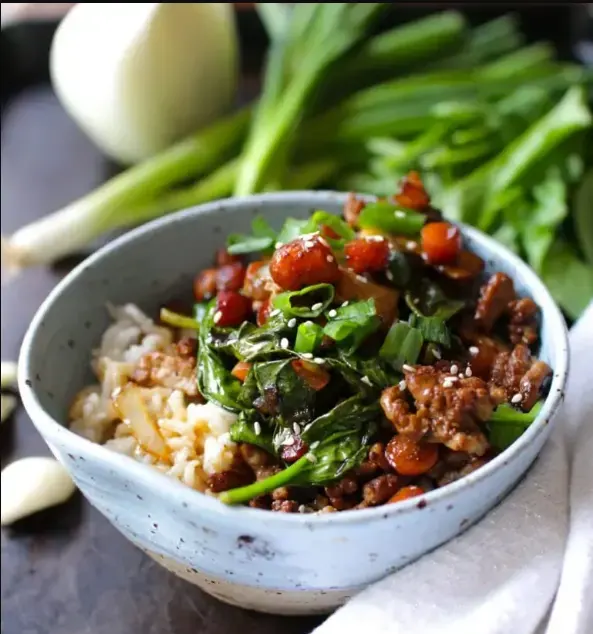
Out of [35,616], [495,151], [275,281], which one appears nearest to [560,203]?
[495,151]

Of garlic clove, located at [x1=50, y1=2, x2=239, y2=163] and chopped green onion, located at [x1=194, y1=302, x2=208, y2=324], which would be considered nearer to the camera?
chopped green onion, located at [x1=194, y1=302, x2=208, y2=324]

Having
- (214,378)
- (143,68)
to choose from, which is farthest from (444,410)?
(143,68)

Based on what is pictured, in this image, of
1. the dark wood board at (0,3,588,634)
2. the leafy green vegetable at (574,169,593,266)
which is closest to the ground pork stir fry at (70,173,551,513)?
the dark wood board at (0,3,588,634)

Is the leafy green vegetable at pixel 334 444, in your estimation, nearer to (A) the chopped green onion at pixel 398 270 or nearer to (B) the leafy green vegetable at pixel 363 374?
(B) the leafy green vegetable at pixel 363 374

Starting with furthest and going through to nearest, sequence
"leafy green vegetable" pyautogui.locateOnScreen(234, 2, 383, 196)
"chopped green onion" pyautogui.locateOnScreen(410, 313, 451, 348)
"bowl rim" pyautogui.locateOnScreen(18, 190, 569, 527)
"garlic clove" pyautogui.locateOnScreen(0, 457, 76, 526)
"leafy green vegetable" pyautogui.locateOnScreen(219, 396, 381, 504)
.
Result: "leafy green vegetable" pyautogui.locateOnScreen(234, 2, 383, 196) < "garlic clove" pyautogui.locateOnScreen(0, 457, 76, 526) < "chopped green onion" pyautogui.locateOnScreen(410, 313, 451, 348) < "leafy green vegetable" pyautogui.locateOnScreen(219, 396, 381, 504) < "bowl rim" pyautogui.locateOnScreen(18, 190, 569, 527)

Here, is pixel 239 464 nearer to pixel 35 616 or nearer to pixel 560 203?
pixel 35 616

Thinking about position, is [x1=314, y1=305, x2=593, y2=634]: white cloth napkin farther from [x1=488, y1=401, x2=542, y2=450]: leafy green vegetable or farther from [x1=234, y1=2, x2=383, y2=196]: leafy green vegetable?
[x1=234, y1=2, x2=383, y2=196]: leafy green vegetable
